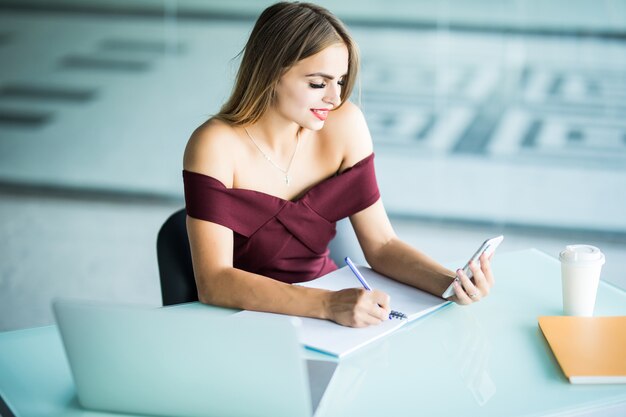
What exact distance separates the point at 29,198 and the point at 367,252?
3.04m

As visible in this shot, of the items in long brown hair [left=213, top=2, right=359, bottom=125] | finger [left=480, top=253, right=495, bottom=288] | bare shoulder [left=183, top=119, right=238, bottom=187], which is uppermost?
long brown hair [left=213, top=2, right=359, bottom=125]

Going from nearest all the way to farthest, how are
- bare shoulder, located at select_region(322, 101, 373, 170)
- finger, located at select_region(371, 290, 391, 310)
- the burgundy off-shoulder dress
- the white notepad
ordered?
1. the white notepad
2. finger, located at select_region(371, 290, 391, 310)
3. the burgundy off-shoulder dress
4. bare shoulder, located at select_region(322, 101, 373, 170)

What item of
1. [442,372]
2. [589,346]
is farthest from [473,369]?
[589,346]

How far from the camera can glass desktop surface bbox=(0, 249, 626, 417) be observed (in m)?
1.43

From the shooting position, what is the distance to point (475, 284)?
1.84m

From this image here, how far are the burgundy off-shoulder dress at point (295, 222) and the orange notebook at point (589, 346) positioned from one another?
2.20ft

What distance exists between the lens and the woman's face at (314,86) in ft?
6.62

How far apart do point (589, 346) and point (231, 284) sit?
732 millimetres

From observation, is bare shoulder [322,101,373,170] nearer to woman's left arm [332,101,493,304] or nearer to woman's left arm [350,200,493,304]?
woman's left arm [332,101,493,304]

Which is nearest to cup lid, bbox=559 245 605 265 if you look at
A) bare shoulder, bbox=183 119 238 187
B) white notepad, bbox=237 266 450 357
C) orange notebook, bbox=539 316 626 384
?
orange notebook, bbox=539 316 626 384

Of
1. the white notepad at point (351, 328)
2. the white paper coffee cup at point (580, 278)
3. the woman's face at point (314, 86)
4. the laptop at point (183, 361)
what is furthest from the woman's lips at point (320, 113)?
the laptop at point (183, 361)

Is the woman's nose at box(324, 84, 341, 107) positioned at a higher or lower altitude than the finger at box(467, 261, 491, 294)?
higher

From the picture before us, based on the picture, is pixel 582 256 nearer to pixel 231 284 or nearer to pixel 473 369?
pixel 473 369

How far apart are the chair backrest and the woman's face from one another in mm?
424
